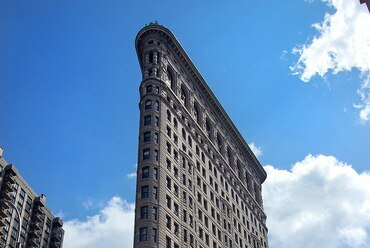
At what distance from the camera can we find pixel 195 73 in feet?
356

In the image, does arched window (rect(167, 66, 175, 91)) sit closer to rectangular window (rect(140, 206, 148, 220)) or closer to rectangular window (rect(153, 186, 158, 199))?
rectangular window (rect(153, 186, 158, 199))

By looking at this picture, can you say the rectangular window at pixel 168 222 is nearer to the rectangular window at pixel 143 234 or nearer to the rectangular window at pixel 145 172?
the rectangular window at pixel 143 234

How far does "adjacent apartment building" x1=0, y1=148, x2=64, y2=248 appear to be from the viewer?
11469 cm

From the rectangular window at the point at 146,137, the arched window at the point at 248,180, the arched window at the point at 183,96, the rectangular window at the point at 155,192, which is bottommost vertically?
the rectangular window at the point at 155,192

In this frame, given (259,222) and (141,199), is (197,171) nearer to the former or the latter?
(141,199)

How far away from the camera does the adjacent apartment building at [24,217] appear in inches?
4515

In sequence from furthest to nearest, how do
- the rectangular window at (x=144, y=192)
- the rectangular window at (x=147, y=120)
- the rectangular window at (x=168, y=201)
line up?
the rectangular window at (x=147, y=120)
the rectangular window at (x=168, y=201)
the rectangular window at (x=144, y=192)

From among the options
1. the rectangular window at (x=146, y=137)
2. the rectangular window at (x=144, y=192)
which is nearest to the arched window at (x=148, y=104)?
the rectangular window at (x=146, y=137)

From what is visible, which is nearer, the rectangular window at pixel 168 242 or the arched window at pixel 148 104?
the rectangular window at pixel 168 242

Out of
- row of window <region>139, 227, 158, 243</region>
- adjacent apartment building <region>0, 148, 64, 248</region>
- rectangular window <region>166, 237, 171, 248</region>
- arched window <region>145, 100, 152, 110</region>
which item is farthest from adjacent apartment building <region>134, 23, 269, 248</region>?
adjacent apartment building <region>0, 148, 64, 248</region>

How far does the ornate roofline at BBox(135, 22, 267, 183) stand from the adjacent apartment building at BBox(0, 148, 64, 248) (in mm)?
43790

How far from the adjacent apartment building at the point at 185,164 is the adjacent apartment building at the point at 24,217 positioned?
4316 centimetres

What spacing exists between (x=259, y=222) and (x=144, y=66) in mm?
52036

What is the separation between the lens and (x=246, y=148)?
129250 millimetres
